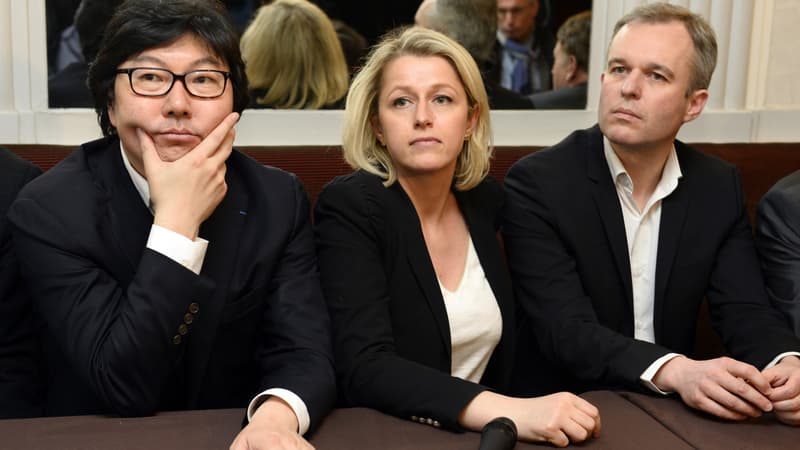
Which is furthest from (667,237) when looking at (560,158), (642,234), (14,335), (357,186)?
(14,335)

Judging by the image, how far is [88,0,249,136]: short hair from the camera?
163 cm

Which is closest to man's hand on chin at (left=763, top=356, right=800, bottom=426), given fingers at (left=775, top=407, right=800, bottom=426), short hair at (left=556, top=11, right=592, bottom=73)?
fingers at (left=775, top=407, right=800, bottom=426)

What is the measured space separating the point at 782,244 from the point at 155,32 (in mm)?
1453

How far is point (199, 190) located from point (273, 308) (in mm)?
265

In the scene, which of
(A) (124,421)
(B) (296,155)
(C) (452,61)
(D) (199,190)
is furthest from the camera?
(B) (296,155)

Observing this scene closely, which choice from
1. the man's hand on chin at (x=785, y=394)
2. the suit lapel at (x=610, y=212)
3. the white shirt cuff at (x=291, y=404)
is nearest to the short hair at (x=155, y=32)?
the white shirt cuff at (x=291, y=404)

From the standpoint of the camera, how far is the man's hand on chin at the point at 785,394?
5.02 ft

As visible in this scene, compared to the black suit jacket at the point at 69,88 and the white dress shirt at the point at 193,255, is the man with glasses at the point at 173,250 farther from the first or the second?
the black suit jacket at the point at 69,88

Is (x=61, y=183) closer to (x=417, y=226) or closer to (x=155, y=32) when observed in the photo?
(x=155, y=32)

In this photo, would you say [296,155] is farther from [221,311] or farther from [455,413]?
[455,413]

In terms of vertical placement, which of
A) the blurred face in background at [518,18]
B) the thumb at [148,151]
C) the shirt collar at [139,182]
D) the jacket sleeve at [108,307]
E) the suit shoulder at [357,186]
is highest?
the blurred face in background at [518,18]

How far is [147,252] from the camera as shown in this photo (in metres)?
1.52

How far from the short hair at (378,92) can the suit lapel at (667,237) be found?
0.46 metres

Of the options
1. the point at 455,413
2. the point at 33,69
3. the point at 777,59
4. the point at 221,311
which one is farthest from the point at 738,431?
the point at 33,69
